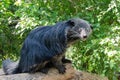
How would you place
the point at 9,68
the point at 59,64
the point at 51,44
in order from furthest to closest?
the point at 9,68 → the point at 59,64 → the point at 51,44

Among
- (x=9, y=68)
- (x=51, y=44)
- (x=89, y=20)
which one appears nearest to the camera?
(x=51, y=44)

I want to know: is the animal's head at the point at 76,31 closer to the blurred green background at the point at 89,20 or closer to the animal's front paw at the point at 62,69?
the animal's front paw at the point at 62,69

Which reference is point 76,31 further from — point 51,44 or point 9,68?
point 9,68

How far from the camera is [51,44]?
3035 millimetres

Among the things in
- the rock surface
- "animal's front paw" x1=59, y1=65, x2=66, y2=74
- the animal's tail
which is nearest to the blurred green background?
the rock surface

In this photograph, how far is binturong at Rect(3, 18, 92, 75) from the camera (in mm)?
3006

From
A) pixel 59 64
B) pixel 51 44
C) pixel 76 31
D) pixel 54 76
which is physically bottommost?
pixel 54 76

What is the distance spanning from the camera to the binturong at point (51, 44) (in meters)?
3.01

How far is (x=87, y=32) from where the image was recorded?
3.09 m

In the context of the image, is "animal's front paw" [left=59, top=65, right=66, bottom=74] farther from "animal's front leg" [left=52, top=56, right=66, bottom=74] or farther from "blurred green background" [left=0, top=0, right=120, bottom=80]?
"blurred green background" [left=0, top=0, right=120, bottom=80]

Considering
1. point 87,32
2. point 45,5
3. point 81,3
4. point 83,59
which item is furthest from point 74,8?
point 87,32

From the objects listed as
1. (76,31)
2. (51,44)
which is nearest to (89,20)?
(76,31)

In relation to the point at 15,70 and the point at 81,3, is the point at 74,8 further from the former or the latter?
the point at 15,70

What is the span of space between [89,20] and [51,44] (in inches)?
56.5
